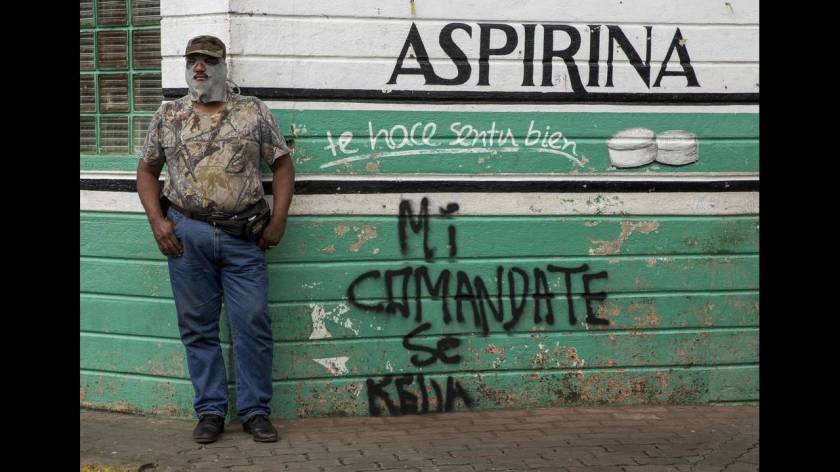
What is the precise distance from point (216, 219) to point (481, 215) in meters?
1.64

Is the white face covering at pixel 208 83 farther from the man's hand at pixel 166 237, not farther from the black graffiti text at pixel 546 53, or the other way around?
the black graffiti text at pixel 546 53

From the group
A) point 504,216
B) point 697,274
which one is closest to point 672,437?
point 697,274

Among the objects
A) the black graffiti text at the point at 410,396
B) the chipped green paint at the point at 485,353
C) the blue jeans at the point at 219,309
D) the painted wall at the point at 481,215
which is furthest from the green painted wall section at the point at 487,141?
the black graffiti text at the point at 410,396

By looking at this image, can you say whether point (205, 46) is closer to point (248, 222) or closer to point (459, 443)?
point (248, 222)

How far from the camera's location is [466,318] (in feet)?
20.9

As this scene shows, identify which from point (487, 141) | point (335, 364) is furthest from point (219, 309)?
point (487, 141)

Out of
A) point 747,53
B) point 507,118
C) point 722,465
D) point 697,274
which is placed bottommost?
point 722,465

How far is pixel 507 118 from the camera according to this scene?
635 centimetres

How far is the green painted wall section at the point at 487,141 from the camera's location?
241 inches

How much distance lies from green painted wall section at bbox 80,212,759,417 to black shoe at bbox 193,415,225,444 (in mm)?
371

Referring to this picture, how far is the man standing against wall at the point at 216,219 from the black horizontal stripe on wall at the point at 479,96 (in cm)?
27

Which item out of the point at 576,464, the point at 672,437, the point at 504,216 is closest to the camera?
the point at 576,464

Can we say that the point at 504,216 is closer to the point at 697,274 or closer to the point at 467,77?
the point at 467,77

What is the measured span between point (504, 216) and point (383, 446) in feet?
5.23
